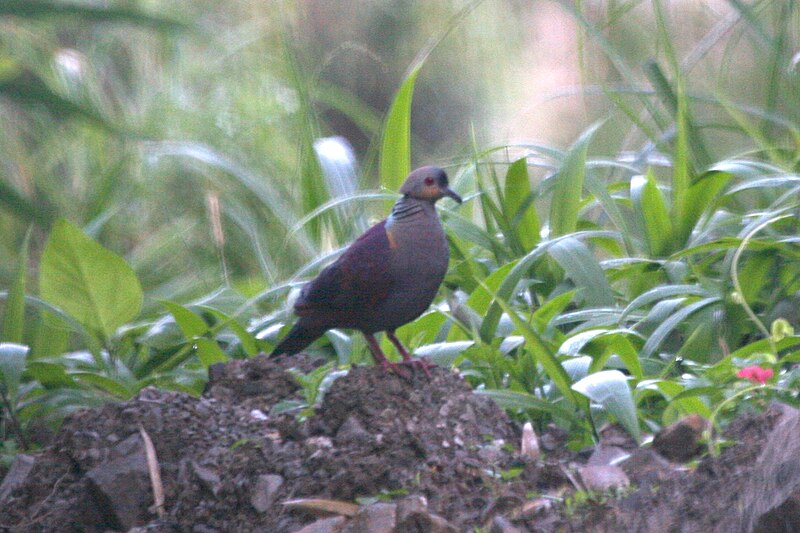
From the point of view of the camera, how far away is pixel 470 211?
3.87 m

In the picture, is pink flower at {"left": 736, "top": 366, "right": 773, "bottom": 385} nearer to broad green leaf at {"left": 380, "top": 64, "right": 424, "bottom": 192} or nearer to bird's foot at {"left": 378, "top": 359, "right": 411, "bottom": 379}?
bird's foot at {"left": 378, "top": 359, "right": 411, "bottom": 379}

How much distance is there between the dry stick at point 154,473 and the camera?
225cm

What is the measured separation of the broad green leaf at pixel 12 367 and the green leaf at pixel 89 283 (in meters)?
0.33

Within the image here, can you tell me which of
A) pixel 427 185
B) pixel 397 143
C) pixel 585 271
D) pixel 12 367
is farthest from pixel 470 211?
pixel 12 367

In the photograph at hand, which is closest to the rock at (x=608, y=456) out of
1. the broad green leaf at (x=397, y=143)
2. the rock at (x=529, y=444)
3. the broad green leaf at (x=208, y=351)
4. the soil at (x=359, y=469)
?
the soil at (x=359, y=469)

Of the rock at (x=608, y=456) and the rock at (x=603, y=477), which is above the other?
the rock at (x=603, y=477)

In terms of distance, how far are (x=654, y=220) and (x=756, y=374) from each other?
118cm

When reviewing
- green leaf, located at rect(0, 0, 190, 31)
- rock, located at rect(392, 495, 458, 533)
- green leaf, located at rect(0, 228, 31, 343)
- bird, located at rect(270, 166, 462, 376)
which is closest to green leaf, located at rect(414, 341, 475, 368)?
bird, located at rect(270, 166, 462, 376)

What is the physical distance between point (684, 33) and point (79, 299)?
205 inches

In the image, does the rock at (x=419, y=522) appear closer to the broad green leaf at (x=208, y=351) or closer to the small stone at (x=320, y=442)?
the small stone at (x=320, y=442)

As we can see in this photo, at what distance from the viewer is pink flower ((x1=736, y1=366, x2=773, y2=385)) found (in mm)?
2170

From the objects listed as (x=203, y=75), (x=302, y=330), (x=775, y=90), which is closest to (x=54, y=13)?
(x=302, y=330)

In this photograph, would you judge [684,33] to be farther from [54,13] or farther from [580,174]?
[54,13]

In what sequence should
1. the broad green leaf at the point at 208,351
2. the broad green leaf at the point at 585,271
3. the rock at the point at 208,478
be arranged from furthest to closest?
the broad green leaf at the point at 208,351
the broad green leaf at the point at 585,271
the rock at the point at 208,478
